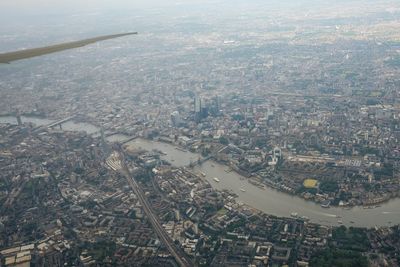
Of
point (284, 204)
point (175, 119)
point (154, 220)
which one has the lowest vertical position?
point (284, 204)

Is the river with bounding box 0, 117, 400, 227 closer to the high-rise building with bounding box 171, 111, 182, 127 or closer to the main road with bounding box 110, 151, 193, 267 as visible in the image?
the main road with bounding box 110, 151, 193, 267

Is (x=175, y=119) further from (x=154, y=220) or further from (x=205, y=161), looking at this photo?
(x=154, y=220)

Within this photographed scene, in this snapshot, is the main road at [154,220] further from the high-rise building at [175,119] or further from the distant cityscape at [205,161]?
the high-rise building at [175,119]

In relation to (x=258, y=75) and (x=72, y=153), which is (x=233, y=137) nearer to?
(x=72, y=153)

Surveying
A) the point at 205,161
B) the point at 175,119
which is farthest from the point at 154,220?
the point at 175,119

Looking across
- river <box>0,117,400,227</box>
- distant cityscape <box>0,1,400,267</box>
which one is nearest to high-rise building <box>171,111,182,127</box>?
distant cityscape <box>0,1,400,267</box>

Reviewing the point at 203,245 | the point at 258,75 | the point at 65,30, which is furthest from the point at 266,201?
the point at 65,30

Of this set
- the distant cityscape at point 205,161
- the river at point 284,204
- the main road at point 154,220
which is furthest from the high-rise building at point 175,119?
the main road at point 154,220

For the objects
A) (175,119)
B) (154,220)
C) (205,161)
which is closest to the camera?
(154,220)

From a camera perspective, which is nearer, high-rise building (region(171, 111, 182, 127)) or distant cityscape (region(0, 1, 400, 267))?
distant cityscape (region(0, 1, 400, 267))
